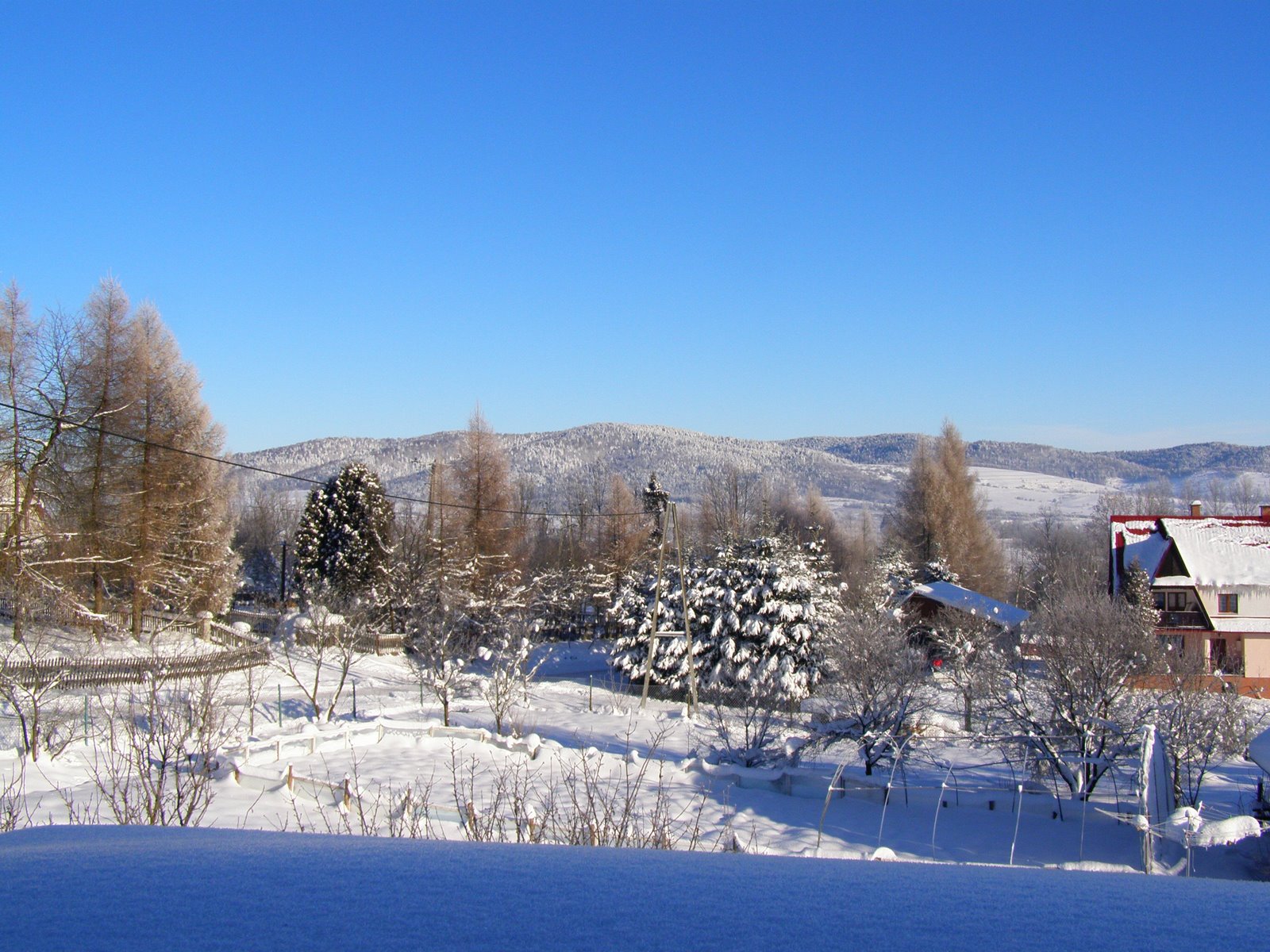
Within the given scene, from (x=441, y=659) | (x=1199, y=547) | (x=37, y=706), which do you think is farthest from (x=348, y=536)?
(x=1199, y=547)

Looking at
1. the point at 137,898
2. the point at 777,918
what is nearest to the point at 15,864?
the point at 137,898

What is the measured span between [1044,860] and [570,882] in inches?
552

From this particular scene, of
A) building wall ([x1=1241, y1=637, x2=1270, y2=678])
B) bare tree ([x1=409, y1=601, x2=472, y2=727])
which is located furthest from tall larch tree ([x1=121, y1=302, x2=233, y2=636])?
building wall ([x1=1241, y1=637, x2=1270, y2=678])

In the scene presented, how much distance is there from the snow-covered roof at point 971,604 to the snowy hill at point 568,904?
1531 inches

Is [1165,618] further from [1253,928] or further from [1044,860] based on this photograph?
[1253,928]

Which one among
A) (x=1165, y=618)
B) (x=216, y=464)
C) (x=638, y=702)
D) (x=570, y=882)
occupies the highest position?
(x=216, y=464)

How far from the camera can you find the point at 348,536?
1650 inches

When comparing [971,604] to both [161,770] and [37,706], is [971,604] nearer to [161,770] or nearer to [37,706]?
[37,706]

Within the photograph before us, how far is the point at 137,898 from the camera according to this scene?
8.13 feet

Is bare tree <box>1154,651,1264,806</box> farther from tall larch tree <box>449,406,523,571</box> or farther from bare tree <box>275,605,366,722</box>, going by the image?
tall larch tree <box>449,406,523,571</box>

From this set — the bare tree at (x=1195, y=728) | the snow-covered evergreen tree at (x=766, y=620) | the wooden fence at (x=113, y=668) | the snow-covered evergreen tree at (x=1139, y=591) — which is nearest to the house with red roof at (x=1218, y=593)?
the snow-covered evergreen tree at (x=1139, y=591)

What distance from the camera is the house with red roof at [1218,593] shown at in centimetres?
3788

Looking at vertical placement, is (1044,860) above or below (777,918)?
below

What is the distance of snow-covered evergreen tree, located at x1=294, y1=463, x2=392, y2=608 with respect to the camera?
41594 millimetres
